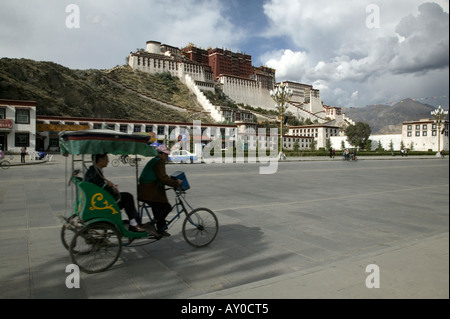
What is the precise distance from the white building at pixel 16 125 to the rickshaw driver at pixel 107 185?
4092 centimetres

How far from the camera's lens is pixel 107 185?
14.6 feet

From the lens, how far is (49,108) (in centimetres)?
5809

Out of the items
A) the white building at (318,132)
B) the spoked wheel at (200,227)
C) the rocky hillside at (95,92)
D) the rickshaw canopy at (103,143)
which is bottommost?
the spoked wheel at (200,227)

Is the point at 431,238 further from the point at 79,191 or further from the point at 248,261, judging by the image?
the point at 79,191

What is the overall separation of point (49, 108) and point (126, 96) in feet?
100.0

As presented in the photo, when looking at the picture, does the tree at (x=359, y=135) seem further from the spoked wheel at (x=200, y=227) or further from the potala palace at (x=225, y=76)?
the spoked wheel at (x=200, y=227)

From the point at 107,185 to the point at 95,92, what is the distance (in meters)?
77.0

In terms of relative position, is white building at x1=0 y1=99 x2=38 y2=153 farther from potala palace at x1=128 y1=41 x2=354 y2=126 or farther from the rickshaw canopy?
potala palace at x1=128 y1=41 x2=354 y2=126

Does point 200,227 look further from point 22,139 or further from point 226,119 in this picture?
point 226,119

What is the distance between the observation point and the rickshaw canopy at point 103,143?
169 inches

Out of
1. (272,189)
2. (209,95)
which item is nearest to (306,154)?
(272,189)

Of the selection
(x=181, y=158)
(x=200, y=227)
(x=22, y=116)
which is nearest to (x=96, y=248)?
(x=200, y=227)

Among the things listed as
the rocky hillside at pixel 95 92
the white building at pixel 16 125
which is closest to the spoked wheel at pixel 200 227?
the white building at pixel 16 125

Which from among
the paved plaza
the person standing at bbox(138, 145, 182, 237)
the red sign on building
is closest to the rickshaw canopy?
the person standing at bbox(138, 145, 182, 237)
